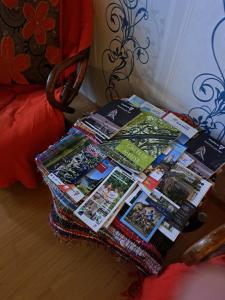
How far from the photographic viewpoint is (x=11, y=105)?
4.33 ft

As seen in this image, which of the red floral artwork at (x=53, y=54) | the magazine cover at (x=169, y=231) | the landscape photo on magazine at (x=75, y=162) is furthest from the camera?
the red floral artwork at (x=53, y=54)

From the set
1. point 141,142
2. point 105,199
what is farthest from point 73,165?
point 141,142

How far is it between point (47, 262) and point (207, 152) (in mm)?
928

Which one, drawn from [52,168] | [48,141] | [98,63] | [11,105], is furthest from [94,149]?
[98,63]

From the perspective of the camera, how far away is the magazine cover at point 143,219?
87cm

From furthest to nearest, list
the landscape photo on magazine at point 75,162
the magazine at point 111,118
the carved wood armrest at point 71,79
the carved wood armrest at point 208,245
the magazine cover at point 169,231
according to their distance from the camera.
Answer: the carved wood armrest at point 71,79 < the magazine at point 111,118 < the landscape photo on magazine at point 75,162 < the magazine cover at point 169,231 < the carved wood armrest at point 208,245

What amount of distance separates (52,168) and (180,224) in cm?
52

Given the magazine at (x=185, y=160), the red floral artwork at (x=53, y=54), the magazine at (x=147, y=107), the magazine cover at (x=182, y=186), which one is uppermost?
the red floral artwork at (x=53, y=54)

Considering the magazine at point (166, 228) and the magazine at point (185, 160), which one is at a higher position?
the magazine at point (185, 160)

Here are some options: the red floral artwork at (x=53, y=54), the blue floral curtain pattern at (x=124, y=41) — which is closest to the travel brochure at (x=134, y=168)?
the blue floral curtain pattern at (x=124, y=41)

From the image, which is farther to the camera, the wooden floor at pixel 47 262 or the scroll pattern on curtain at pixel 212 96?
the wooden floor at pixel 47 262

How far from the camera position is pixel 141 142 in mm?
1062

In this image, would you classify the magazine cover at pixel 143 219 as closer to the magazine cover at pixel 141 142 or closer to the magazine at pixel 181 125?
the magazine cover at pixel 141 142

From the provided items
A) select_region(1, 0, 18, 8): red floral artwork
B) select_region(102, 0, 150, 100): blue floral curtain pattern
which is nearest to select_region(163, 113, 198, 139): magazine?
select_region(102, 0, 150, 100): blue floral curtain pattern
